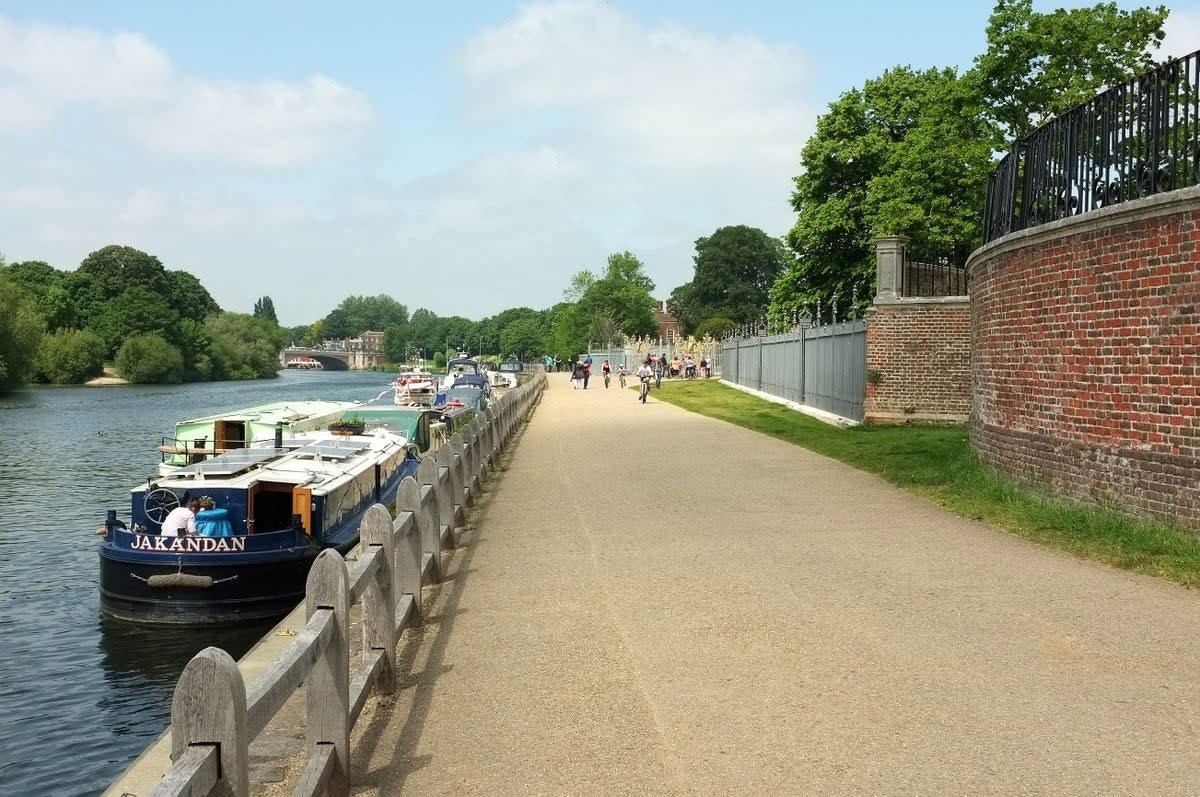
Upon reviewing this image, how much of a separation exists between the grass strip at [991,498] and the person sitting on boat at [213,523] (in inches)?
364

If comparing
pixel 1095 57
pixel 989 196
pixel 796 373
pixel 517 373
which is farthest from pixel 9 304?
pixel 989 196

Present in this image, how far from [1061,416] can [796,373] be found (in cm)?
2370

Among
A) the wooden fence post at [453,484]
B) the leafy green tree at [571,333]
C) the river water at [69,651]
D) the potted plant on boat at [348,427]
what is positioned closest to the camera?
the river water at [69,651]

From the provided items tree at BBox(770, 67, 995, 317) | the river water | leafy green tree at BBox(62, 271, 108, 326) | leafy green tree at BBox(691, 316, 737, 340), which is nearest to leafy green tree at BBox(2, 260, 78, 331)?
leafy green tree at BBox(62, 271, 108, 326)

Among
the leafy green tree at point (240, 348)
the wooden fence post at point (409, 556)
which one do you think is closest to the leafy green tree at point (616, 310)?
the leafy green tree at point (240, 348)

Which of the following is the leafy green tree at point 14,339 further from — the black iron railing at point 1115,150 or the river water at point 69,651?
the black iron railing at point 1115,150

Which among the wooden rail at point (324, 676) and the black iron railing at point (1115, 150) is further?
the black iron railing at point (1115, 150)

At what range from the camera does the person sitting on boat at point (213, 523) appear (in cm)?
1472

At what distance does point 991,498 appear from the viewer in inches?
531

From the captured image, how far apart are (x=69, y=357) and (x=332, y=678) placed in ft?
307

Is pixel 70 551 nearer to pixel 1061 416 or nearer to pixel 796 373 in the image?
pixel 1061 416

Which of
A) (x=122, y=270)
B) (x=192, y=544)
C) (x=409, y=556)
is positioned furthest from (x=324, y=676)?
(x=122, y=270)

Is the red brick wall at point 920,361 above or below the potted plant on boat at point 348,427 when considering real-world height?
above

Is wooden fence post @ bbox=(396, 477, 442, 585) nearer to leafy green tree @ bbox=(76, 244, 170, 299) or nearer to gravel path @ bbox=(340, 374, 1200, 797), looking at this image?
gravel path @ bbox=(340, 374, 1200, 797)
